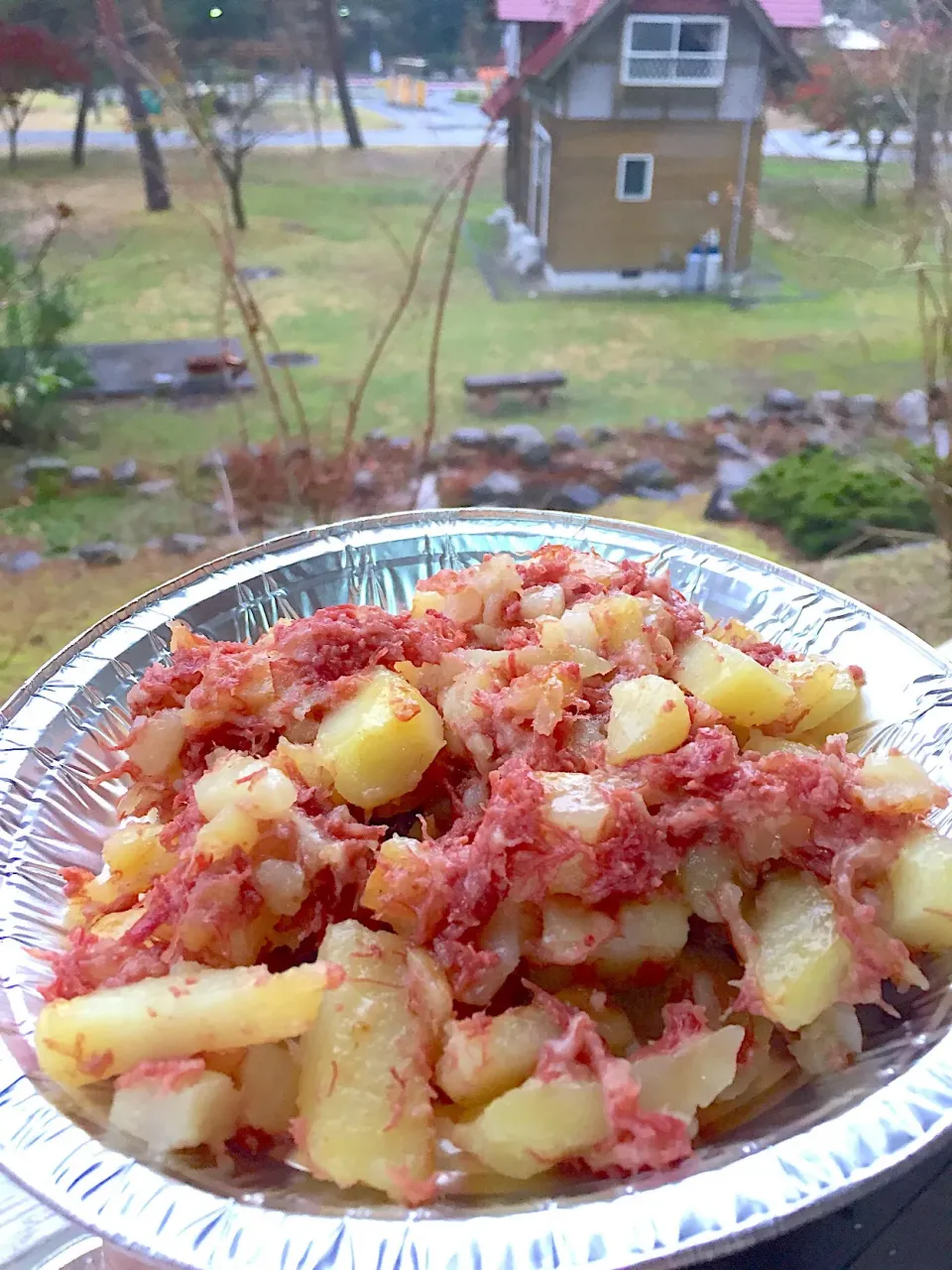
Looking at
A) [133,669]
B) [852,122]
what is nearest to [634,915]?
[133,669]

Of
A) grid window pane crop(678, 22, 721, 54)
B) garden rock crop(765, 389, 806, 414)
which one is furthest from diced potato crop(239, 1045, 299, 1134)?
garden rock crop(765, 389, 806, 414)

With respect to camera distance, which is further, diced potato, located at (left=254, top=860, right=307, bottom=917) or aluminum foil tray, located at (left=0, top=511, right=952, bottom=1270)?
diced potato, located at (left=254, top=860, right=307, bottom=917)

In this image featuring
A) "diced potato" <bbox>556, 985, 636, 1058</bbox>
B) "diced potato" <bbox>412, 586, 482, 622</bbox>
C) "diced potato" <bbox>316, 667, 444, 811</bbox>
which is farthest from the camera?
"diced potato" <bbox>412, 586, 482, 622</bbox>

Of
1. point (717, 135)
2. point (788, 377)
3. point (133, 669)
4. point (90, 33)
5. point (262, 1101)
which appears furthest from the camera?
point (788, 377)

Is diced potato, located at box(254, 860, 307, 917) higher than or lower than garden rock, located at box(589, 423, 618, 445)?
higher

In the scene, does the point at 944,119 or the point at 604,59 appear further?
the point at 944,119

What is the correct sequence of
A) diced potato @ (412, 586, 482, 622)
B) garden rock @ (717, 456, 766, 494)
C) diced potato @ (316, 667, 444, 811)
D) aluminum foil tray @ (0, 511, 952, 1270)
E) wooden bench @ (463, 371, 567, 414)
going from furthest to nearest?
garden rock @ (717, 456, 766, 494) < wooden bench @ (463, 371, 567, 414) < diced potato @ (412, 586, 482, 622) < diced potato @ (316, 667, 444, 811) < aluminum foil tray @ (0, 511, 952, 1270)

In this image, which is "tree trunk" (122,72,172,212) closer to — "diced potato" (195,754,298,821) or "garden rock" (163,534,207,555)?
"garden rock" (163,534,207,555)

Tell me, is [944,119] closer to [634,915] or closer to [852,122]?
[852,122]
